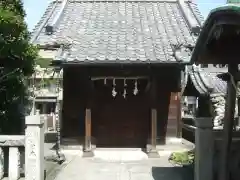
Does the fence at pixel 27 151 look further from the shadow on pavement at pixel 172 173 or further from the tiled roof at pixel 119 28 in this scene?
the tiled roof at pixel 119 28

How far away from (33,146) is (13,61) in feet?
9.77

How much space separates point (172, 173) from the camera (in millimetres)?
10406

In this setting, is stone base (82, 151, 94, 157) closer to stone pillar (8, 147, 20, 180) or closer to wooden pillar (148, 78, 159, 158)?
wooden pillar (148, 78, 159, 158)

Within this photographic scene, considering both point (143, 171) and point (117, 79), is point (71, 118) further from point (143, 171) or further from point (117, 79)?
point (143, 171)

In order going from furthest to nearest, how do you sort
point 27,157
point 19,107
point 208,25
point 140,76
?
point 140,76 → point 19,107 → point 27,157 → point 208,25

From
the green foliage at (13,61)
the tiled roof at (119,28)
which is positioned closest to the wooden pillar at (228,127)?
the green foliage at (13,61)

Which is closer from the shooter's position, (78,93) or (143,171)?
(143,171)

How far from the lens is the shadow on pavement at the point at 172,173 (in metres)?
9.82

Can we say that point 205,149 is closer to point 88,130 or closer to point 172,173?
point 172,173

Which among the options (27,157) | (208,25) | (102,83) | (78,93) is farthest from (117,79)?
(208,25)

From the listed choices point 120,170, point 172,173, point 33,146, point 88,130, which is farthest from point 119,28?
point 33,146

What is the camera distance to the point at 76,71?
563 inches

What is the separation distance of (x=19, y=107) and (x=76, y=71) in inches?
113

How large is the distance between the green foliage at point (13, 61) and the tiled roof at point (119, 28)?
252 cm
